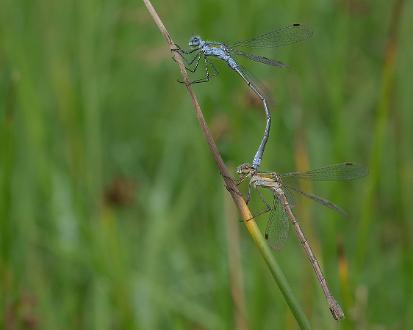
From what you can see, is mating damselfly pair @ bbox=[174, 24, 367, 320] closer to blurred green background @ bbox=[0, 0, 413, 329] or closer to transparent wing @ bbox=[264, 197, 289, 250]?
transparent wing @ bbox=[264, 197, 289, 250]

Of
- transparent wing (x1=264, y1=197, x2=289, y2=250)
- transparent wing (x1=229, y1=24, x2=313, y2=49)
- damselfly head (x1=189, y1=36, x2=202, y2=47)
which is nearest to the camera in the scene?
transparent wing (x1=264, y1=197, x2=289, y2=250)

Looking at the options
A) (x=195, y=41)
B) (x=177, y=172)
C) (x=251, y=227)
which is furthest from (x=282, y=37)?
(x=177, y=172)

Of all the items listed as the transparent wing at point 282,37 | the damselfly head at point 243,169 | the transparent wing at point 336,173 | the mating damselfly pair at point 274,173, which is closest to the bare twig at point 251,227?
the mating damselfly pair at point 274,173

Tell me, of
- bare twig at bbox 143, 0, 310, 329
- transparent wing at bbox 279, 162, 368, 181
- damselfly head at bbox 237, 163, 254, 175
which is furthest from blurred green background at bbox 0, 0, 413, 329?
bare twig at bbox 143, 0, 310, 329

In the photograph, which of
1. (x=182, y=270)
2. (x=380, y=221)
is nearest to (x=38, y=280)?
(x=182, y=270)

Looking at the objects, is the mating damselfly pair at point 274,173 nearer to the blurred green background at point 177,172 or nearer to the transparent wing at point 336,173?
the transparent wing at point 336,173

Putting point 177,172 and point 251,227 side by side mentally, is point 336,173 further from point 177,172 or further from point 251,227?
point 177,172
